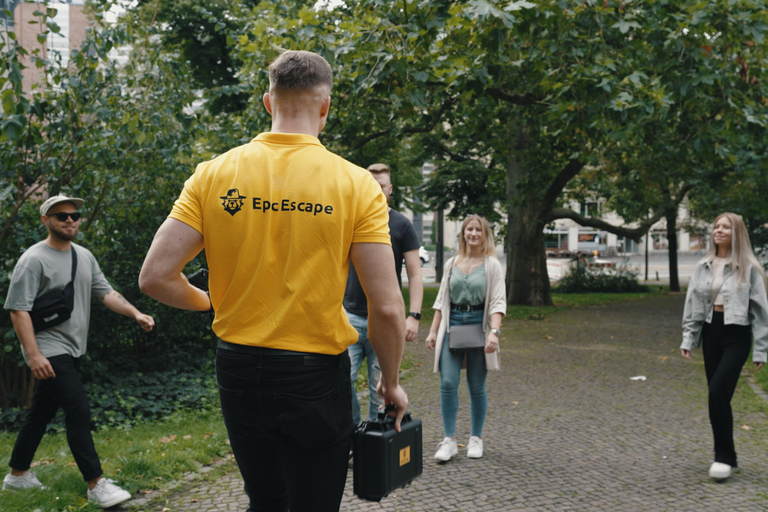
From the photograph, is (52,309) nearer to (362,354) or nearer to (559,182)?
(362,354)

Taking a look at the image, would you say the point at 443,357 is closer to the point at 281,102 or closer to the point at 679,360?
the point at 281,102

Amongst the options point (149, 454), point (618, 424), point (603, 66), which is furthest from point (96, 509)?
Result: point (603, 66)

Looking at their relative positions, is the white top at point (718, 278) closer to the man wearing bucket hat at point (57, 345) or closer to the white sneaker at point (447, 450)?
the white sneaker at point (447, 450)

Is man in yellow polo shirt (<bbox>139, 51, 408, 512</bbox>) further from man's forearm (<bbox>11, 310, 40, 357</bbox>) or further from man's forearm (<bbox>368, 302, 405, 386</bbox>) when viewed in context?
man's forearm (<bbox>11, 310, 40, 357</bbox>)

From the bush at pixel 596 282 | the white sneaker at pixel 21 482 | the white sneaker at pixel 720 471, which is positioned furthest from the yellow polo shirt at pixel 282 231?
the bush at pixel 596 282

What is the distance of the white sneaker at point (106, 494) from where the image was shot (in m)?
4.39

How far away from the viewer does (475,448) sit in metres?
5.66

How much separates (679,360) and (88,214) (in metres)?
8.40

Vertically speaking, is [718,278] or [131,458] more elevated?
[718,278]

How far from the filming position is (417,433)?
256 cm

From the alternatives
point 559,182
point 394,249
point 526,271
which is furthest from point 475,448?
point 526,271

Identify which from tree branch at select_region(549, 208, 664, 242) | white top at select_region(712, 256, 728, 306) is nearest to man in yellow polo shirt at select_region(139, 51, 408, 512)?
white top at select_region(712, 256, 728, 306)

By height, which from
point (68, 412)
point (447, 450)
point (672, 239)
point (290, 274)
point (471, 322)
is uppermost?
point (672, 239)

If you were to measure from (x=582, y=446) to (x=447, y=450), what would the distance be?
127 cm
